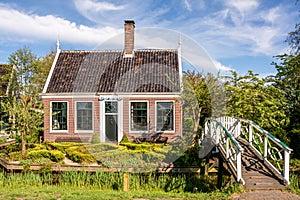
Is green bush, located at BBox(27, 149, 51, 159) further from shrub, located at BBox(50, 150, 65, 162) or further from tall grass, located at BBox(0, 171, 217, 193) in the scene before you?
tall grass, located at BBox(0, 171, 217, 193)

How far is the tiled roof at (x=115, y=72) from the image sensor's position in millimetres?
16453

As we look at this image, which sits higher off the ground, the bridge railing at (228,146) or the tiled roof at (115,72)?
the tiled roof at (115,72)

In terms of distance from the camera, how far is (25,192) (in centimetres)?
862

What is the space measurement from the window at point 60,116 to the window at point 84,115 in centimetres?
71

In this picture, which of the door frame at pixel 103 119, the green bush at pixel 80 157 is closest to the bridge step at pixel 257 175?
the green bush at pixel 80 157

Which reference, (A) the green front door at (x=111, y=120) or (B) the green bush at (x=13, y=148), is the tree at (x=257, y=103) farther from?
(B) the green bush at (x=13, y=148)

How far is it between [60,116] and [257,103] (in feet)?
34.5

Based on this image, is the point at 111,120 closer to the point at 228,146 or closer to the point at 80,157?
the point at 80,157

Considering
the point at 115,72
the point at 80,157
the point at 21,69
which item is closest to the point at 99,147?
the point at 80,157

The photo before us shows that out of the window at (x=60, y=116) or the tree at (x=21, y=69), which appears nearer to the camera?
the window at (x=60, y=116)

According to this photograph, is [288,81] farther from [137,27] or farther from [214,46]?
[137,27]

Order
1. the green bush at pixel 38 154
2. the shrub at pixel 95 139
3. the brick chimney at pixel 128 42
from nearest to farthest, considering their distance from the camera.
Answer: the green bush at pixel 38 154, the shrub at pixel 95 139, the brick chimney at pixel 128 42

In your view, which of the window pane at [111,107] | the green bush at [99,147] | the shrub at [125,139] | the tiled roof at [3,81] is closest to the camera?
the green bush at [99,147]

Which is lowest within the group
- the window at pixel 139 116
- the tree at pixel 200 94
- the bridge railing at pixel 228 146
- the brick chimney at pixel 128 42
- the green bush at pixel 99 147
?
the green bush at pixel 99 147
